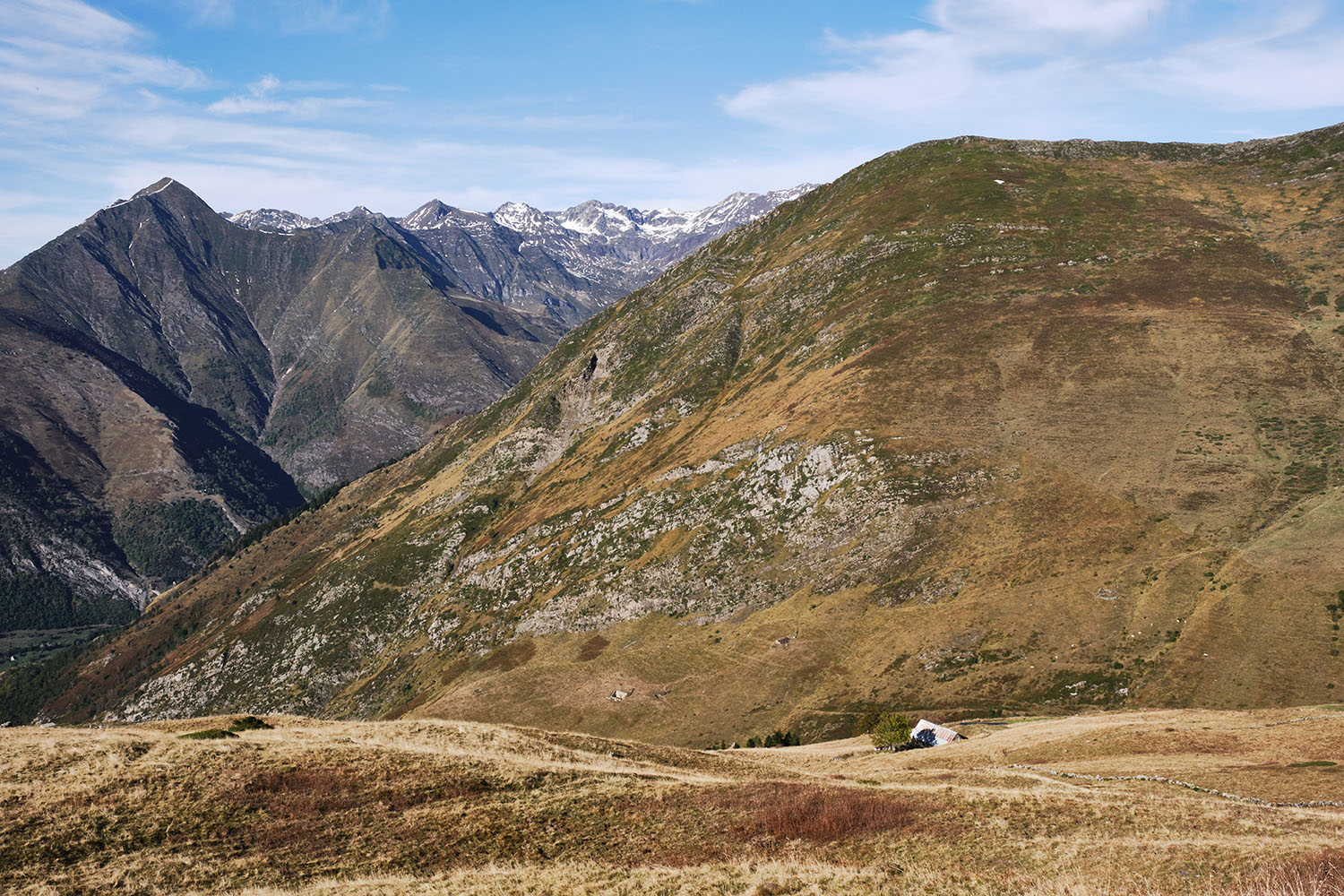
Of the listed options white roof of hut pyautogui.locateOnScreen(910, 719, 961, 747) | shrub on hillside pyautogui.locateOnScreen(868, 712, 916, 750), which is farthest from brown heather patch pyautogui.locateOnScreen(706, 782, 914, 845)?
white roof of hut pyautogui.locateOnScreen(910, 719, 961, 747)

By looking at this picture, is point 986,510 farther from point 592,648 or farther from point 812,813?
point 812,813

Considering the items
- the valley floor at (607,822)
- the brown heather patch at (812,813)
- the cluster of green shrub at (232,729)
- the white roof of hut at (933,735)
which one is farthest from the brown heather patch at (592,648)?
the brown heather patch at (812,813)

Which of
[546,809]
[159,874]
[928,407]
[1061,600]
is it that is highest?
[928,407]

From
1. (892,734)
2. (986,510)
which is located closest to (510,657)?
(986,510)

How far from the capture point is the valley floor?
26.9 m

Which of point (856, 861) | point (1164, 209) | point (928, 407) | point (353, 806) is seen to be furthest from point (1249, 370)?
point (353, 806)

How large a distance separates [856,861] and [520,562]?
16535 centimetres

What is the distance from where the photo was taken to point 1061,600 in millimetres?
98500

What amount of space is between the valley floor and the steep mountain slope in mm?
47647

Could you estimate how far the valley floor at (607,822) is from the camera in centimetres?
2689

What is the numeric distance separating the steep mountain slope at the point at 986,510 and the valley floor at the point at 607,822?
47647 mm

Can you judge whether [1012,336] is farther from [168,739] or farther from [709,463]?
[168,739]

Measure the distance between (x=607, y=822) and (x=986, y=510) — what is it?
319ft

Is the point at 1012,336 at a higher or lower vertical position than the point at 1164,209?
lower
